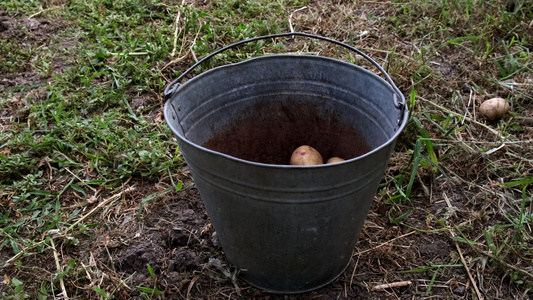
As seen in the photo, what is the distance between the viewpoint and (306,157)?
205 cm

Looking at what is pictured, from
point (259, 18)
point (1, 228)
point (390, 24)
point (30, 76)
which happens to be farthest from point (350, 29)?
point (1, 228)

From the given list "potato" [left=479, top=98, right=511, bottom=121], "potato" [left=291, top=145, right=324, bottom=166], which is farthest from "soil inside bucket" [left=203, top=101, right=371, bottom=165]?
"potato" [left=479, top=98, right=511, bottom=121]

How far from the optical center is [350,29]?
3678 mm

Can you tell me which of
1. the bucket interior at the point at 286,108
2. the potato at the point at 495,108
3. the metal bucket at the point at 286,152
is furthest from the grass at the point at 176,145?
the bucket interior at the point at 286,108

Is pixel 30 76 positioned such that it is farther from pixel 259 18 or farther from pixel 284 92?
pixel 284 92

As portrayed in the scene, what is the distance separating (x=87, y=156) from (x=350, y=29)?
216 centimetres

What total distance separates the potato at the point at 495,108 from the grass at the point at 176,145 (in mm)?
57

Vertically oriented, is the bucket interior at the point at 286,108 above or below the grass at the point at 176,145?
above

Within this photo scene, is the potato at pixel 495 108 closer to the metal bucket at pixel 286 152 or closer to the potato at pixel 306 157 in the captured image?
the metal bucket at pixel 286 152

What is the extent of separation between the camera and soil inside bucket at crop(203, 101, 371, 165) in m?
2.07

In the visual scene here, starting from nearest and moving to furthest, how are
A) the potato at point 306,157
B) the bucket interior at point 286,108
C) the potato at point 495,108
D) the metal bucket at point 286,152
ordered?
the metal bucket at point 286,152 → the bucket interior at point 286,108 → the potato at point 306,157 → the potato at point 495,108

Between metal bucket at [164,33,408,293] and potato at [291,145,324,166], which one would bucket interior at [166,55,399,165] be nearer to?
metal bucket at [164,33,408,293]

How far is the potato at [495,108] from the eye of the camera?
110 inches

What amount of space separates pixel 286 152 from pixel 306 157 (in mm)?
271
